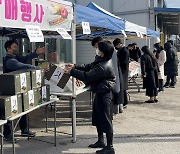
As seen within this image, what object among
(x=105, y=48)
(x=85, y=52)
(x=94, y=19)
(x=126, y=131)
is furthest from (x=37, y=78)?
(x=85, y=52)

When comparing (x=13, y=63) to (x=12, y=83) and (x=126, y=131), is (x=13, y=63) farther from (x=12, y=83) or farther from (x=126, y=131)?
(x=126, y=131)

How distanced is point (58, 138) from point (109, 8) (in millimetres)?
17224

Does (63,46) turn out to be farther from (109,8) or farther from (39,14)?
(39,14)

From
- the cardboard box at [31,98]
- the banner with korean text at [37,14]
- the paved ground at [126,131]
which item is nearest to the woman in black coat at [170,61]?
the paved ground at [126,131]

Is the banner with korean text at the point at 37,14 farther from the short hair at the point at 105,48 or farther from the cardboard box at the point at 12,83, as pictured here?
the short hair at the point at 105,48

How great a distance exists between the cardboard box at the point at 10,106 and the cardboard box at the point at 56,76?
134 cm

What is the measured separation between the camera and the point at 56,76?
5.48 metres

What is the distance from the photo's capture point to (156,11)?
66.1 ft

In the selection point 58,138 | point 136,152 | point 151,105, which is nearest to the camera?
point 136,152

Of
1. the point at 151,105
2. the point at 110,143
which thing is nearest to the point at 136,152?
the point at 110,143

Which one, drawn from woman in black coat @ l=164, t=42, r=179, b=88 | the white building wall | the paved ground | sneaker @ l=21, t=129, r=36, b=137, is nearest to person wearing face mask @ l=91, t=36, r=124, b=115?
the paved ground

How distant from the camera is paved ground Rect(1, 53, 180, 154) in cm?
522

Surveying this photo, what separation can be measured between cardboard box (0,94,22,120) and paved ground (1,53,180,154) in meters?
1.28

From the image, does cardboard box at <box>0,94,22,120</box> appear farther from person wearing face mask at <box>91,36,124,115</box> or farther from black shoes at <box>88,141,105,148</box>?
black shoes at <box>88,141,105,148</box>
